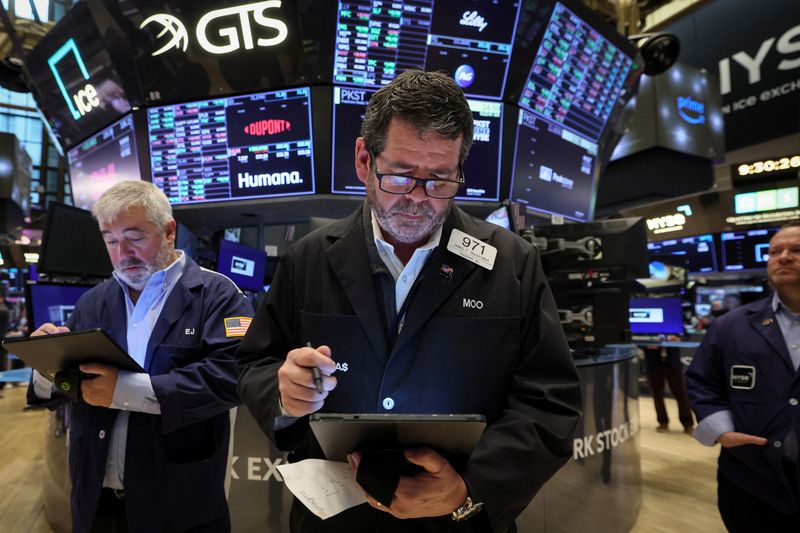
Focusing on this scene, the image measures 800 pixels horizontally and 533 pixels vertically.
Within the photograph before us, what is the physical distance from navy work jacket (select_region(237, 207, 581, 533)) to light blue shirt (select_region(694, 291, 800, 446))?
1558 millimetres

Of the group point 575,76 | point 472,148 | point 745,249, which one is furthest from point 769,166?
point 472,148

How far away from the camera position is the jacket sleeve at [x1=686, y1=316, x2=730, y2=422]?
2264 mm

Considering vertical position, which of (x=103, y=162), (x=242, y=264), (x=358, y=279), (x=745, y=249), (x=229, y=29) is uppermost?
(x=229, y=29)

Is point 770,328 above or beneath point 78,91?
beneath

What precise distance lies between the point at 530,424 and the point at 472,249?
40 cm

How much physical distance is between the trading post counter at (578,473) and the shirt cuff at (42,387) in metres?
0.94

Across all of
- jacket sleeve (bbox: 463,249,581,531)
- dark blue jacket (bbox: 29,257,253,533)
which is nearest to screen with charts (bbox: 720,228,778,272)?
jacket sleeve (bbox: 463,249,581,531)

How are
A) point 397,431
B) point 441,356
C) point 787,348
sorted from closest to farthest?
point 397,431 → point 441,356 → point 787,348

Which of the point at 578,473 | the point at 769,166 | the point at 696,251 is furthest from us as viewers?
the point at 696,251

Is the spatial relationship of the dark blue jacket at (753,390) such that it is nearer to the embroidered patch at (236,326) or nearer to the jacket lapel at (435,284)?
the jacket lapel at (435,284)

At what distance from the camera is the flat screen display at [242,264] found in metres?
3.55

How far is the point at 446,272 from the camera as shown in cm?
111

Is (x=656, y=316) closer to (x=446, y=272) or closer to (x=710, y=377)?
(x=710, y=377)

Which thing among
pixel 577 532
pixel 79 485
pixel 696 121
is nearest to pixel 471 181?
pixel 577 532
